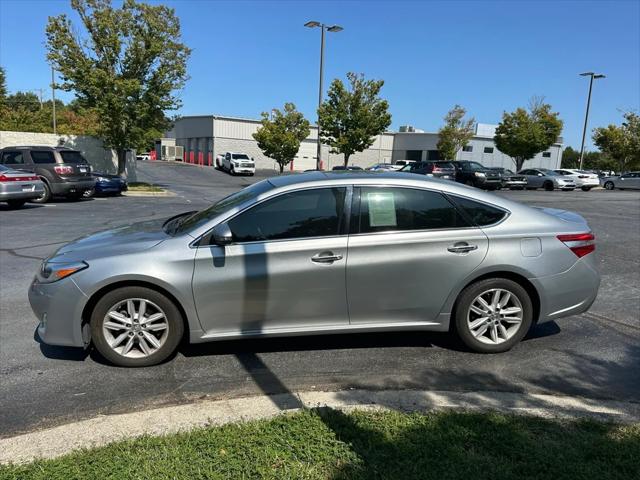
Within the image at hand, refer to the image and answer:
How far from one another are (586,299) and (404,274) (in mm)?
1783

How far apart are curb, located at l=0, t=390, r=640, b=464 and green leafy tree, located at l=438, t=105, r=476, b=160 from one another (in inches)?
2133

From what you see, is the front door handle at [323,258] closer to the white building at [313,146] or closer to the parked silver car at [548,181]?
the parked silver car at [548,181]

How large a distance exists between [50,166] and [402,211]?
1621 centimetres

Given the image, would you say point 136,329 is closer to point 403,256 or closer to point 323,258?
point 323,258

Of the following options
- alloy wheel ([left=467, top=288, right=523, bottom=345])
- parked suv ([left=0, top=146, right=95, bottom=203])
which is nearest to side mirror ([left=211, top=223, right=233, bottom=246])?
alloy wheel ([left=467, top=288, right=523, bottom=345])

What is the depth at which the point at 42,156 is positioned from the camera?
17.2m

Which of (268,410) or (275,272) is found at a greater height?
(275,272)

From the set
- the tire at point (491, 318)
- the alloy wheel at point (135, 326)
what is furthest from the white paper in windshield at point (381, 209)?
the alloy wheel at point (135, 326)

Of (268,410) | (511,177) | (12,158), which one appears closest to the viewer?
(268,410)

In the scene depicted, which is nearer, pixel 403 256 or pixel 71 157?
pixel 403 256

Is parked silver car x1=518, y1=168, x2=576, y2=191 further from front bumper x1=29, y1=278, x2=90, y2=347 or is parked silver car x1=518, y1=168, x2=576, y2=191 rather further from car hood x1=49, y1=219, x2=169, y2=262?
front bumper x1=29, y1=278, x2=90, y2=347

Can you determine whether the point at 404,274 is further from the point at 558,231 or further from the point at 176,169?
the point at 176,169

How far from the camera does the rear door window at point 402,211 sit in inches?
169

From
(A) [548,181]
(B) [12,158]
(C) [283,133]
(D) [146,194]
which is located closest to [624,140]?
(A) [548,181]
